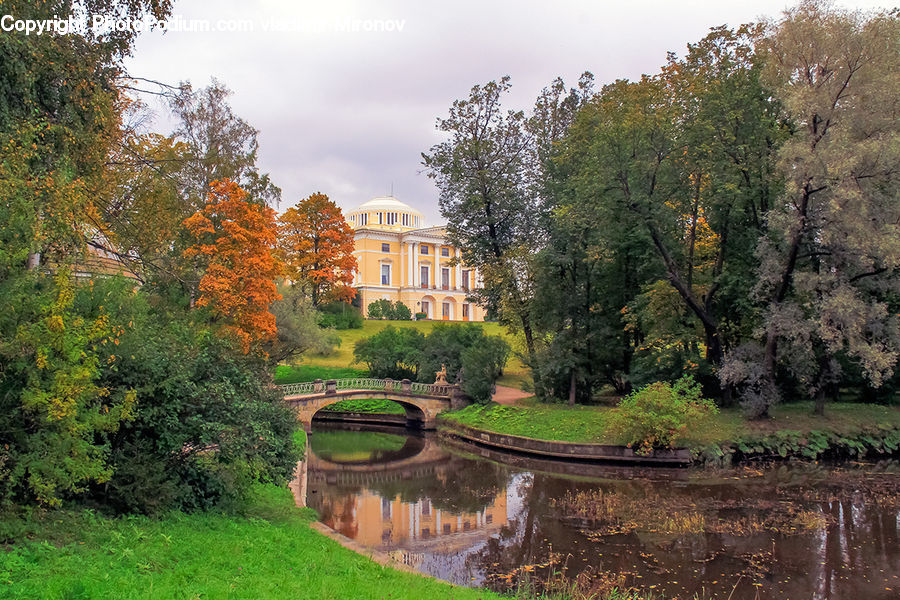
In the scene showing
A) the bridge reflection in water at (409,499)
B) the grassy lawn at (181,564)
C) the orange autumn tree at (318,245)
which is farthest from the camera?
the orange autumn tree at (318,245)

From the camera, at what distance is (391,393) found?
30.7 m

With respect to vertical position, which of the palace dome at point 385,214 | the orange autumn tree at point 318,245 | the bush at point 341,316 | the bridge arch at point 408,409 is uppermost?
the palace dome at point 385,214

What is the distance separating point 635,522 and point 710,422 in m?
9.28

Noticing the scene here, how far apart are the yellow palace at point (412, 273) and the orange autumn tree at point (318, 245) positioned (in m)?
20.2

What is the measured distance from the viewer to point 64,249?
30.5 ft

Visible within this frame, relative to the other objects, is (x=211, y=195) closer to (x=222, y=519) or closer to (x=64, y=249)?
(x=64, y=249)

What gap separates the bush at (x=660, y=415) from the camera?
20.5 metres

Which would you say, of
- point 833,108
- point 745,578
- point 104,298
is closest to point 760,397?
point 833,108

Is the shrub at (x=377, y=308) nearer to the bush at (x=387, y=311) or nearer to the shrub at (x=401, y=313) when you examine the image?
the bush at (x=387, y=311)

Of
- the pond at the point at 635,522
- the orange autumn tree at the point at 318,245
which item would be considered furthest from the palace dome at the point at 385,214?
the pond at the point at 635,522

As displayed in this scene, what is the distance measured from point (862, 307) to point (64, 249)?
2054 centimetres

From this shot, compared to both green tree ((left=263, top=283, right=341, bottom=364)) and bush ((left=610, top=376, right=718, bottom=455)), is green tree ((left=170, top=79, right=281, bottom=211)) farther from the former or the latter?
bush ((left=610, top=376, right=718, bottom=455))

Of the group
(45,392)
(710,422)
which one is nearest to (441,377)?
(710,422)

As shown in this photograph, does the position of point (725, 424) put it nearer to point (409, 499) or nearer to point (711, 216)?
point (711, 216)
